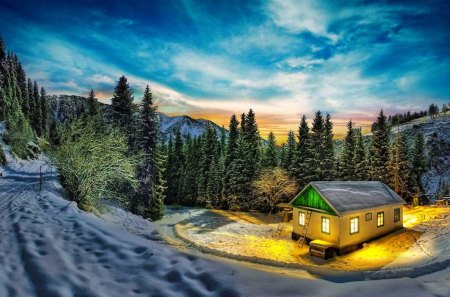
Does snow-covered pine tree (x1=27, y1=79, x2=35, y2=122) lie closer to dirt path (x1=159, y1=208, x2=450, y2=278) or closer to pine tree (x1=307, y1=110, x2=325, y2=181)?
dirt path (x1=159, y1=208, x2=450, y2=278)

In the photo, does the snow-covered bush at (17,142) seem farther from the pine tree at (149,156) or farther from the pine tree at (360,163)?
the pine tree at (360,163)

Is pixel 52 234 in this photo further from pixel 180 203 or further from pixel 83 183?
pixel 180 203

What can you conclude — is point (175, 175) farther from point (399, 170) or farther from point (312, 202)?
point (312, 202)

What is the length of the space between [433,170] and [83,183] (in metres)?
106

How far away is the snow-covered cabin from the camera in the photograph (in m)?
22.0

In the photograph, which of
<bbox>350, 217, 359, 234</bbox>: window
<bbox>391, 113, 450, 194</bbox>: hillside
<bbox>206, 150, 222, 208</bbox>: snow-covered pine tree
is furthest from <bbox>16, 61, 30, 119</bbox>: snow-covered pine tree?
<bbox>391, 113, 450, 194</bbox>: hillside

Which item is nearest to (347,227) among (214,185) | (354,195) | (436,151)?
(354,195)

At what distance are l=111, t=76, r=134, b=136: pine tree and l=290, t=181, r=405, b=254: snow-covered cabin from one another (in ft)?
67.4

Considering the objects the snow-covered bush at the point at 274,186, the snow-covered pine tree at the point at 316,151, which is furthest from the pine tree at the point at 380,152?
the snow-covered bush at the point at 274,186

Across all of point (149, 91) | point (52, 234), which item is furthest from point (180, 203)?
point (52, 234)

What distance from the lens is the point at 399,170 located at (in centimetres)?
4266

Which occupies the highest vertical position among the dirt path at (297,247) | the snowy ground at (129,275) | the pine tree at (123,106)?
the pine tree at (123,106)

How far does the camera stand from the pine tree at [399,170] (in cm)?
4113

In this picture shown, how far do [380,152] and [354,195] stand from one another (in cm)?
2305
